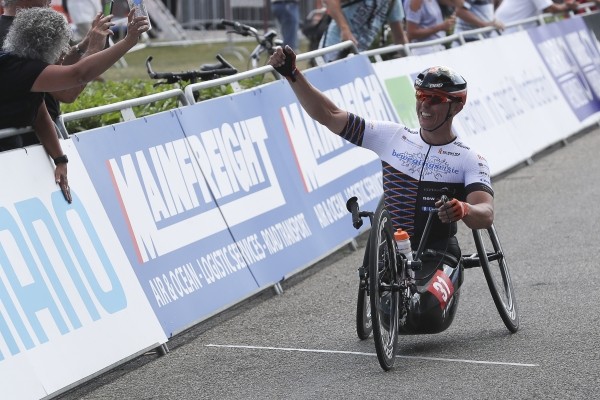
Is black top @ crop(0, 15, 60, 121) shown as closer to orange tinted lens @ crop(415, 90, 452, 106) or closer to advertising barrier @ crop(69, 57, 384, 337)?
advertising barrier @ crop(69, 57, 384, 337)

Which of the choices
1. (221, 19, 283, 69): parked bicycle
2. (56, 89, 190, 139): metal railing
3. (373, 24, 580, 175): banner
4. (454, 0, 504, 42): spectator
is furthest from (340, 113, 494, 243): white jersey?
(454, 0, 504, 42): spectator

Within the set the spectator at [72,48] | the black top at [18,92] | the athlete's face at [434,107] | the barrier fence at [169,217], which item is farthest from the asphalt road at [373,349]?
the spectator at [72,48]

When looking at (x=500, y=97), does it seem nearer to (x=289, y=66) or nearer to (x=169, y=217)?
(x=169, y=217)

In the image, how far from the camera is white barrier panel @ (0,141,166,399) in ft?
22.3

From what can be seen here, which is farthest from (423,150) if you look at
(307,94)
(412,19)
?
(412,19)

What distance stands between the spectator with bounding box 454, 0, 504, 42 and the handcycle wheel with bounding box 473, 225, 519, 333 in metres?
8.51

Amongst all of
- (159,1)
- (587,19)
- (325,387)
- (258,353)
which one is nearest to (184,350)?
(258,353)

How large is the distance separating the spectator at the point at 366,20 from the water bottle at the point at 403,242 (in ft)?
22.2

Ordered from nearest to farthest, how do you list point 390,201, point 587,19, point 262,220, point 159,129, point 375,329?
point 375,329
point 390,201
point 159,129
point 262,220
point 587,19

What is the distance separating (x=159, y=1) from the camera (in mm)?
29547

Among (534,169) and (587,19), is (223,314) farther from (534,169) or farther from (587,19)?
(587,19)

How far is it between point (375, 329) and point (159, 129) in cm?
258

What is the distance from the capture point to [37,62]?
7086mm

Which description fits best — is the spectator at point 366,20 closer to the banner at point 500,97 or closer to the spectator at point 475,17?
the banner at point 500,97
